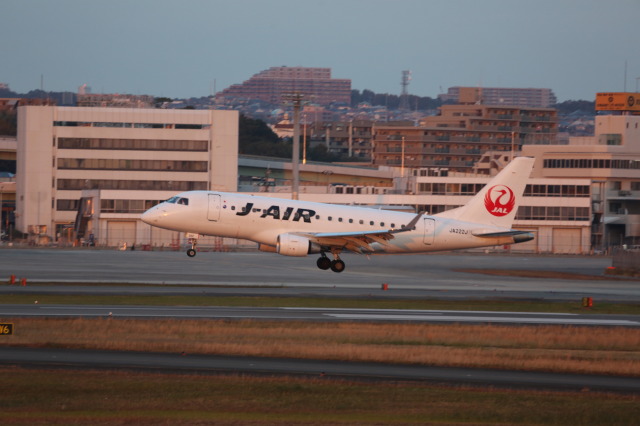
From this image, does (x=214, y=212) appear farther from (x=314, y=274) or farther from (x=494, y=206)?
(x=494, y=206)

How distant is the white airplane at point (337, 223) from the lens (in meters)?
50.0

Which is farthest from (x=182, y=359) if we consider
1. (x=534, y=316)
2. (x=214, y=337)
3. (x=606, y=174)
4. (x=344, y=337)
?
(x=606, y=174)

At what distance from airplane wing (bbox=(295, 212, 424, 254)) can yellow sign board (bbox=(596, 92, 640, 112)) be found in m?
91.7

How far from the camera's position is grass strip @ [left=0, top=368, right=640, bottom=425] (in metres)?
20.3

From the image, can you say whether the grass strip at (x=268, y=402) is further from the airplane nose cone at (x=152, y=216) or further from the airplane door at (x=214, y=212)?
the airplane nose cone at (x=152, y=216)

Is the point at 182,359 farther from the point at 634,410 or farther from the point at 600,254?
the point at 600,254

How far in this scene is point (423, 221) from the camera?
54219mm

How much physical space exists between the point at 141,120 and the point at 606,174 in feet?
184

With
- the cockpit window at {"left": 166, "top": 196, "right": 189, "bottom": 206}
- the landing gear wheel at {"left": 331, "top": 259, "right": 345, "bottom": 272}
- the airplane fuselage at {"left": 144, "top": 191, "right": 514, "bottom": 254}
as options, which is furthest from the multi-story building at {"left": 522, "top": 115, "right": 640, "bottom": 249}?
the cockpit window at {"left": 166, "top": 196, "right": 189, "bottom": 206}

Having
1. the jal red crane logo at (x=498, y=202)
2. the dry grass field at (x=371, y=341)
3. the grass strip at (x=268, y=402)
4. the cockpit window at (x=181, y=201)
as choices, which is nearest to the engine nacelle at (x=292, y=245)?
the cockpit window at (x=181, y=201)

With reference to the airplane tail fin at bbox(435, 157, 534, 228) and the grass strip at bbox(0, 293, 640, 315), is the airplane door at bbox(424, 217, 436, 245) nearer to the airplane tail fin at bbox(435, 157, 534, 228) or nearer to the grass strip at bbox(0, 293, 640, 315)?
the airplane tail fin at bbox(435, 157, 534, 228)

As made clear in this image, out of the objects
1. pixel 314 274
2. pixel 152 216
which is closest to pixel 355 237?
pixel 314 274

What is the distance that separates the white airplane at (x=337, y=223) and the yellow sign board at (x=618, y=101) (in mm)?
83949

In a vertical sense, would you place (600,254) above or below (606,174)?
below
